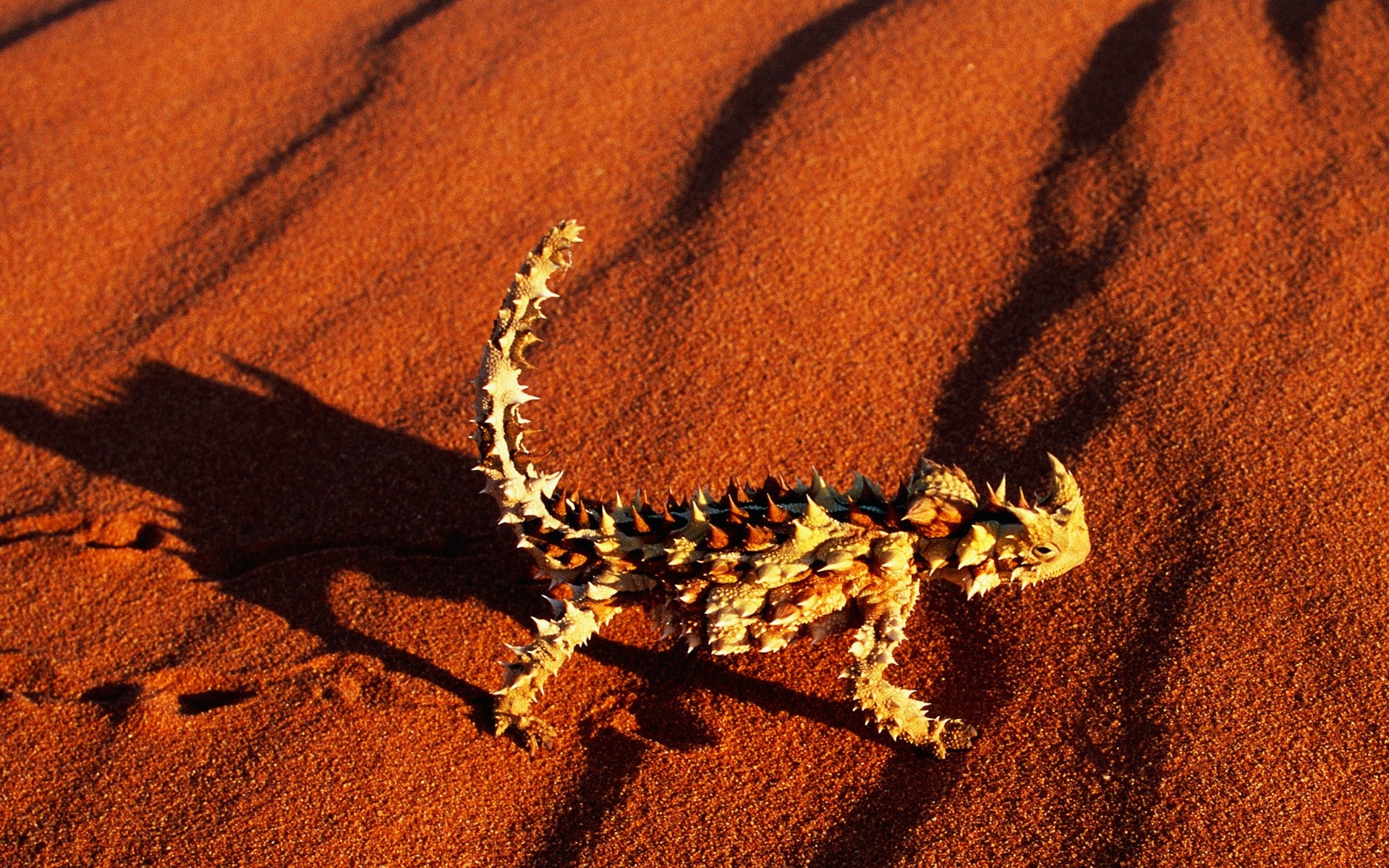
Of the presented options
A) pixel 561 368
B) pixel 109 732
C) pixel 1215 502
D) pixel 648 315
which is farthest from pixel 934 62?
pixel 109 732

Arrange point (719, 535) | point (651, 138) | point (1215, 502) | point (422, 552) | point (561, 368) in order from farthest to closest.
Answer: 1. point (651, 138)
2. point (561, 368)
3. point (422, 552)
4. point (1215, 502)
5. point (719, 535)

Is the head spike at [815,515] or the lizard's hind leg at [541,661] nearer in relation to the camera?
the head spike at [815,515]

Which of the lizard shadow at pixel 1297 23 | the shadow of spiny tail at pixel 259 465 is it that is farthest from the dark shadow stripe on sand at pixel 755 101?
the lizard shadow at pixel 1297 23

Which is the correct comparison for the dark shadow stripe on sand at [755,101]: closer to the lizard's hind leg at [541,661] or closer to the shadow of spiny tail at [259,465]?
the shadow of spiny tail at [259,465]

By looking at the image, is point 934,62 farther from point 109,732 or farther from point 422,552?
point 109,732

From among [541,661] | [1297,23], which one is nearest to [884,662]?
[541,661]

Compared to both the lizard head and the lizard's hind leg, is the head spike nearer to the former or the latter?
the lizard head

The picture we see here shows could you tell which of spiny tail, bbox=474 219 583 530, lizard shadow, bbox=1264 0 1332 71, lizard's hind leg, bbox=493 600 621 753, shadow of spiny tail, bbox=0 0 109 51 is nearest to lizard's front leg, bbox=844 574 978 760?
lizard's hind leg, bbox=493 600 621 753
